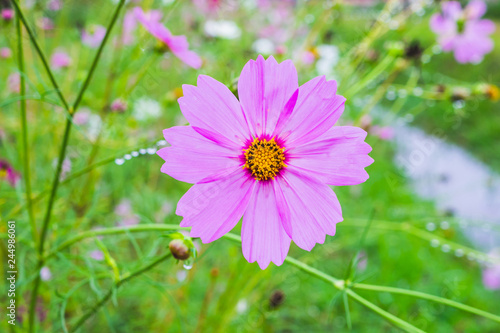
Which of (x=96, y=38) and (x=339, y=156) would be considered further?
(x=96, y=38)

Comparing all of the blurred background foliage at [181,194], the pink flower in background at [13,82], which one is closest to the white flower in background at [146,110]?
the blurred background foliage at [181,194]

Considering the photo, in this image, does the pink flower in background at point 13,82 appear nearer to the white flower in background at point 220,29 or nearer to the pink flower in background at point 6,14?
the pink flower in background at point 6,14

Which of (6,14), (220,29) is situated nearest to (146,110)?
(220,29)

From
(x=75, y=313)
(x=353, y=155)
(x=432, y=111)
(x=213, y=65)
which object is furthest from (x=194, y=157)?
(x=432, y=111)

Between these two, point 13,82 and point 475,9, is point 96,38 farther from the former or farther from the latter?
point 475,9

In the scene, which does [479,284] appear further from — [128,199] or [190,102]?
[190,102]

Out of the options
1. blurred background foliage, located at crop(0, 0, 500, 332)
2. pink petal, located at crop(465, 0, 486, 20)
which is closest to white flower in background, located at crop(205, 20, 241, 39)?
blurred background foliage, located at crop(0, 0, 500, 332)

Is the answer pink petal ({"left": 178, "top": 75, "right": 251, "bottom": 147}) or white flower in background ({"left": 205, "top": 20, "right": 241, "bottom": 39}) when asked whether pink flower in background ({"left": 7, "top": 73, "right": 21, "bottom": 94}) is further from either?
pink petal ({"left": 178, "top": 75, "right": 251, "bottom": 147})
